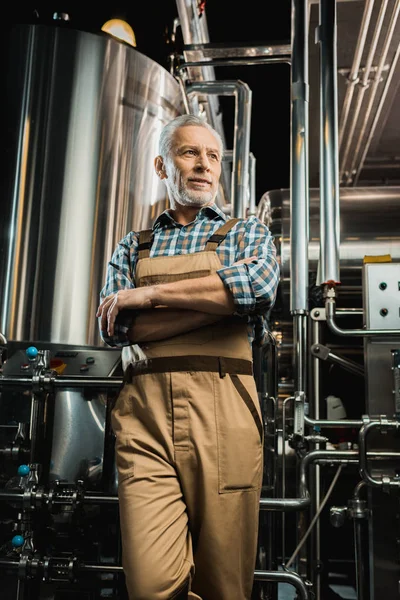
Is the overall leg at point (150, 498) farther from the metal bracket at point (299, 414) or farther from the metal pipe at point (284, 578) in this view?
the metal bracket at point (299, 414)

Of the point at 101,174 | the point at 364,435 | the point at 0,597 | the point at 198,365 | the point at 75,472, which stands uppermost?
the point at 101,174

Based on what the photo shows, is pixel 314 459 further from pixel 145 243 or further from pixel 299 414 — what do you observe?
pixel 145 243

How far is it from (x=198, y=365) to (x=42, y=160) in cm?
157

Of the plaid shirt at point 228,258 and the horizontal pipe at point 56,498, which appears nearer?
the plaid shirt at point 228,258

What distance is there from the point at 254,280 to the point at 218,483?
49 centimetres

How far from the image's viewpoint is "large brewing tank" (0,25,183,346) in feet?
8.70

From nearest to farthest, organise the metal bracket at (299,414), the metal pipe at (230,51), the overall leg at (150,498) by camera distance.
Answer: the overall leg at (150,498), the metal bracket at (299,414), the metal pipe at (230,51)

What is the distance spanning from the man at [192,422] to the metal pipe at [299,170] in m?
0.85

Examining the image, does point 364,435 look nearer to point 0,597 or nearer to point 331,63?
point 0,597

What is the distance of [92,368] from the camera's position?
8.22ft

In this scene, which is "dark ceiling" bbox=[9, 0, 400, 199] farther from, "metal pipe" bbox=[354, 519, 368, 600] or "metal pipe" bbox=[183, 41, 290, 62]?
"metal pipe" bbox=[354, 519, 368, 600]

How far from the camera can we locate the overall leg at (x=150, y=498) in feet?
4.72

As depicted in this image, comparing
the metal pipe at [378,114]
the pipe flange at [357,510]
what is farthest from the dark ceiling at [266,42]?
the pipe flange at [357,510]

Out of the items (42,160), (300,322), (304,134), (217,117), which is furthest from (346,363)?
(217,117)
